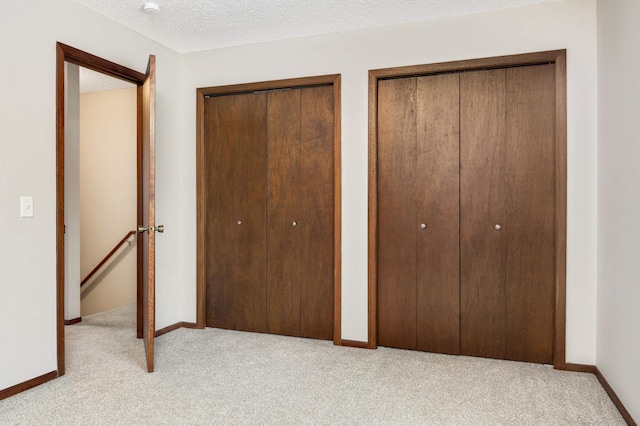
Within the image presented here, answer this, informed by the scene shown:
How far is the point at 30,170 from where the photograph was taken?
264cm

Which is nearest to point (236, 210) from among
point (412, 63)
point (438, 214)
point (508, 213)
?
point (438, 214)

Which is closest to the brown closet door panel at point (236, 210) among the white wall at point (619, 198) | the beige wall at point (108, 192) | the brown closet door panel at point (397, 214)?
the brown closet door panel at point (397, 214)

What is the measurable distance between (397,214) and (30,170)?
93.9 inches

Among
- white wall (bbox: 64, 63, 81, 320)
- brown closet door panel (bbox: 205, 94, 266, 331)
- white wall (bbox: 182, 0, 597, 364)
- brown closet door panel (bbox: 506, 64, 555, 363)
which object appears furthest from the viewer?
white wall (bbox: 64, 63, 81, 320)

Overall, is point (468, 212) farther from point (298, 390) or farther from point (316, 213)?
point (298, 390)

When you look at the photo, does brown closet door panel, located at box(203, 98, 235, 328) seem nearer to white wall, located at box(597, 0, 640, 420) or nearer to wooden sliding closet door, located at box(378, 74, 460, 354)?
wooden sliding closet door, located at box(378, 74, 460, 354)

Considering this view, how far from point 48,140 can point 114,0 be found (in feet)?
3.26

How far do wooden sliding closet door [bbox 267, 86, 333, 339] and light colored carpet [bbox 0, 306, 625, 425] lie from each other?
31 centimetres

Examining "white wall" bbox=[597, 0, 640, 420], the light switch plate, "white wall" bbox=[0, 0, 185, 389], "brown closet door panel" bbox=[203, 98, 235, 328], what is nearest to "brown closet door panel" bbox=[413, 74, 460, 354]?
"white wall" bbox=[597, 0, 640, 420]

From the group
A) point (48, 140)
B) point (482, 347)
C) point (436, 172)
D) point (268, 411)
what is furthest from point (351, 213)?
point (48, 140)

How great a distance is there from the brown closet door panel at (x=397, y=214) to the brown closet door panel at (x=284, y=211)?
0.68 metres

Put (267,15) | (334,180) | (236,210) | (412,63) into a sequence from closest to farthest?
(267,15) → (412,63) → (334,180) → (236,210)

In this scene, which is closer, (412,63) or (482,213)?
(482,213)

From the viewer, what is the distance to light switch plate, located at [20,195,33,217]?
8.52ft
